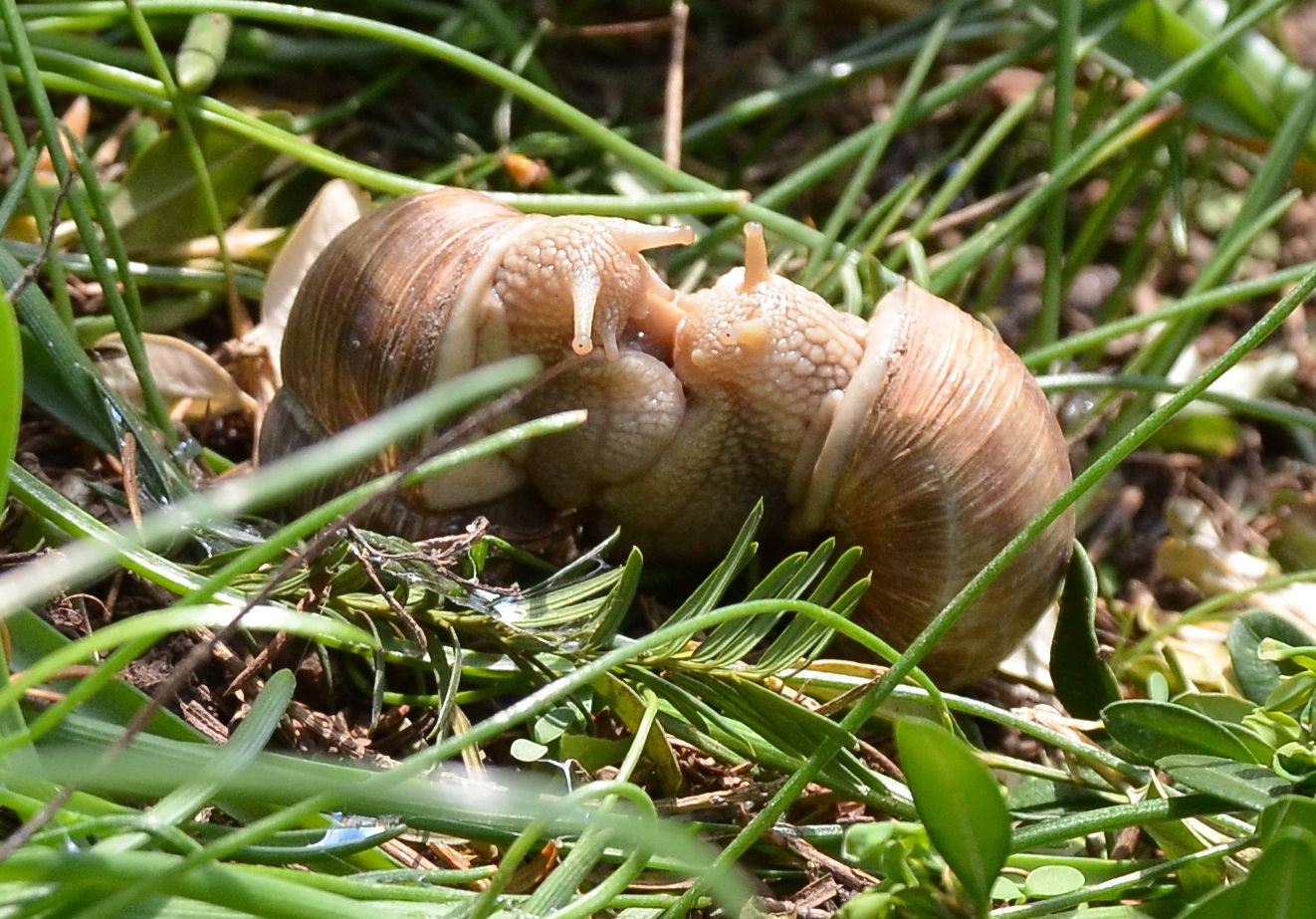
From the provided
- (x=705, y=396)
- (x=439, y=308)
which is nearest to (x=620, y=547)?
(x=705, y=396)

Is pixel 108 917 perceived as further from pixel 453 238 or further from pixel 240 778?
pixel 453 238

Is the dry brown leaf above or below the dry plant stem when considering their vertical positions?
below

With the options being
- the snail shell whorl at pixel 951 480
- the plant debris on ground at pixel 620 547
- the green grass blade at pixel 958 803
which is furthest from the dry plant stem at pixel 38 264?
the snail shell whorl at pixel 951 480

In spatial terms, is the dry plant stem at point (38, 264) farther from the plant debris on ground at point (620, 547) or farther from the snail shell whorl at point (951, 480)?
the snail shell whorl at point (951, 480)

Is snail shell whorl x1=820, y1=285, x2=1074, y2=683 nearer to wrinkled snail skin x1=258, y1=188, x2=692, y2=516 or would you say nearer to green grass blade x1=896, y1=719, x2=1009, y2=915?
wrinkled snail skin x1=258, y1=188, x2=692, y2=516

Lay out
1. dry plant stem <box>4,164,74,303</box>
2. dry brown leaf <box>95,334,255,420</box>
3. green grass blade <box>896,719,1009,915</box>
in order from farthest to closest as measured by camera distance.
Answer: dry brown leaf <box>95,334,255,420</box> < dry plant stem <box>4,164,74,303</box> < green grass blade <box>896,719,1009,915</box>

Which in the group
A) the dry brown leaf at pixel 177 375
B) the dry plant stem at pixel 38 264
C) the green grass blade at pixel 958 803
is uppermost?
the dry plant stem at pixel 38 264

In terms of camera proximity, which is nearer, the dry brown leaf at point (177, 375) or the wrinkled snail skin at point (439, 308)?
the wrinkled snail skin at point (439, 308)

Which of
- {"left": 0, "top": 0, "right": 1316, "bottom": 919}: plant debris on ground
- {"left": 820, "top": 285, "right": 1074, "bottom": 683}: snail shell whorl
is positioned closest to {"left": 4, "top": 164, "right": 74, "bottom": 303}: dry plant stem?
{"left": 0, "top": 0, "right": 1316, "bottom": 919}: plant debris on ground

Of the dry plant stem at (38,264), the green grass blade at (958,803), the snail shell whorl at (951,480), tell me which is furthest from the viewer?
the snail shell whorl at (951,480)
